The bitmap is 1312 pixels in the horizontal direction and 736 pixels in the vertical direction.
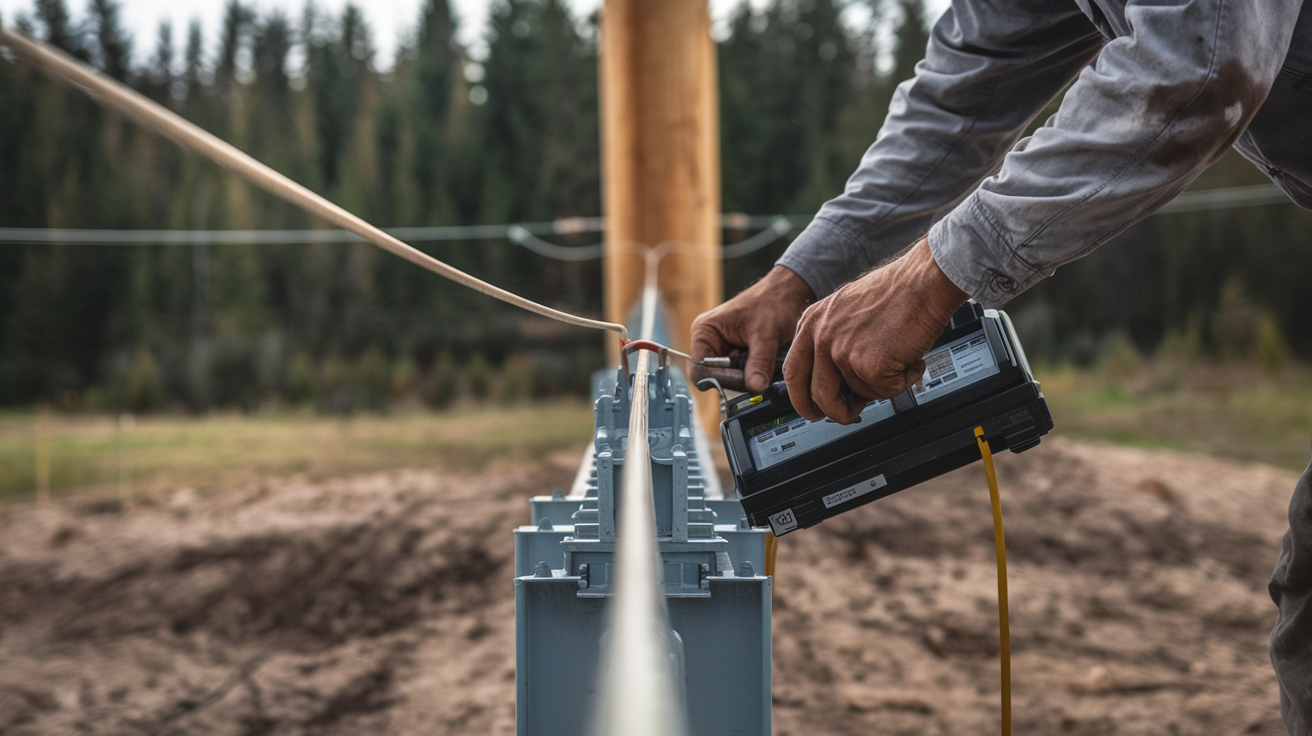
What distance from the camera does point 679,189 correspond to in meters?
3.45

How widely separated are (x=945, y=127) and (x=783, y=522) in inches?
22.6

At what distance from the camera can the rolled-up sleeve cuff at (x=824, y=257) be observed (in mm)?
1124

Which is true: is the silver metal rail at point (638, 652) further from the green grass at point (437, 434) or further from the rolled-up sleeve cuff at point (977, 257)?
the green grass at point (437, 434)

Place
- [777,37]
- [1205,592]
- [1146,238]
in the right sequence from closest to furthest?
[1205,592], [1146,238], [777,37]

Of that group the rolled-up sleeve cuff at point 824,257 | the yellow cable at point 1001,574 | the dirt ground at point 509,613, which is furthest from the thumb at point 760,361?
the dirt ground at point 509,613

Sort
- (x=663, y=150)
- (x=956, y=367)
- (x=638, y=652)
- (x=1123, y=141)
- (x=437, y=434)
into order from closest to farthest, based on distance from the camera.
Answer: (x=638, y=652) < (x=1123, y=141) < (x=956, y=367) < (x=663, y=150) < (x=437, y=434)

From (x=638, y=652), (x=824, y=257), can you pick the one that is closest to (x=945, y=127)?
(x=824, y=257)

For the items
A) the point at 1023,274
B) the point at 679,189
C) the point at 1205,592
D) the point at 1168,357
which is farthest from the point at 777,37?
the point at 1023,274

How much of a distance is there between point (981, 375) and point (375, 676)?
6.20 feet

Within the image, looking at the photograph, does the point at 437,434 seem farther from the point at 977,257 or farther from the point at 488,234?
the point at 977,257

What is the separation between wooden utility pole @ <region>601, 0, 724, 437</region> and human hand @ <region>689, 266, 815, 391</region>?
2.26 metres

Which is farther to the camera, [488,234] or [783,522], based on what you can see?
[488,234]

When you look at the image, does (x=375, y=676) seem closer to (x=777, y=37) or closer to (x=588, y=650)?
(x=588, y=650)

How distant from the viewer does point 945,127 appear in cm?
108
